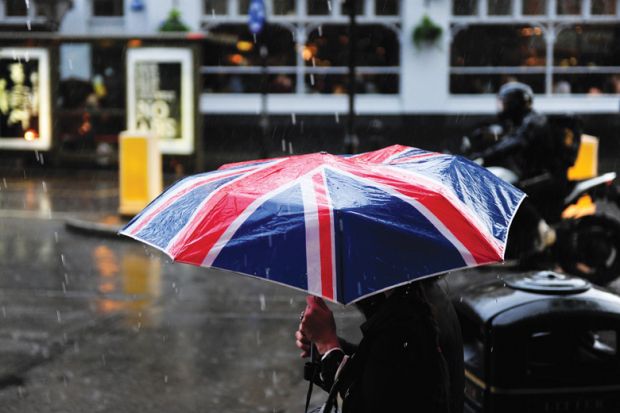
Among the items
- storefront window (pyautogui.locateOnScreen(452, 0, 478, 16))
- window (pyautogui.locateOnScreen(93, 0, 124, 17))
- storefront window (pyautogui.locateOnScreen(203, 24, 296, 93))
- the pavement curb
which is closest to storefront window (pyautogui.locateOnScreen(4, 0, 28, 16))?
window (pyautogui.locateOnScreen(93, 0, 124, 17))

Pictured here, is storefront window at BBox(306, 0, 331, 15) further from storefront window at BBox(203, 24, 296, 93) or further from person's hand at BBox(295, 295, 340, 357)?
person's hand at BBox(295, 295, 340, 357)

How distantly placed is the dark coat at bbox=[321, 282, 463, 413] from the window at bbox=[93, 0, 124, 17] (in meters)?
21.9

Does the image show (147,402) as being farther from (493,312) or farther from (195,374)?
(493,312)

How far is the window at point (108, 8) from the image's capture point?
22891mm

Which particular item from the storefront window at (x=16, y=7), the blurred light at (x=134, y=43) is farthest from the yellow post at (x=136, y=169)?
the storefront window at (x=16, y=7)

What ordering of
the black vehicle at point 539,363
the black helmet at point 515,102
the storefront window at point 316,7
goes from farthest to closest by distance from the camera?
the storefront window at point 316,7, the black helmet at point 515,102, the black vehicle at point 539,363

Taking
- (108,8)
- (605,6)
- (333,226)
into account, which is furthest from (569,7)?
(333,226)

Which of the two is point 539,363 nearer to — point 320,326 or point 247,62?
point 320,326

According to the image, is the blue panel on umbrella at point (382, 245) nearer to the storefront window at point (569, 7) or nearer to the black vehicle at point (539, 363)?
the black vehicle at point (539, 363)

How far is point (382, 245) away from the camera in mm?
2273

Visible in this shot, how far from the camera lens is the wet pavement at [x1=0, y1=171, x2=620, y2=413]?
17.9 feet

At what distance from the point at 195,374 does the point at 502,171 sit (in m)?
3.94

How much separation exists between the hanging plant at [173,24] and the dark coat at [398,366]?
64.2ft

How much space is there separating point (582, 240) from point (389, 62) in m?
14.6
